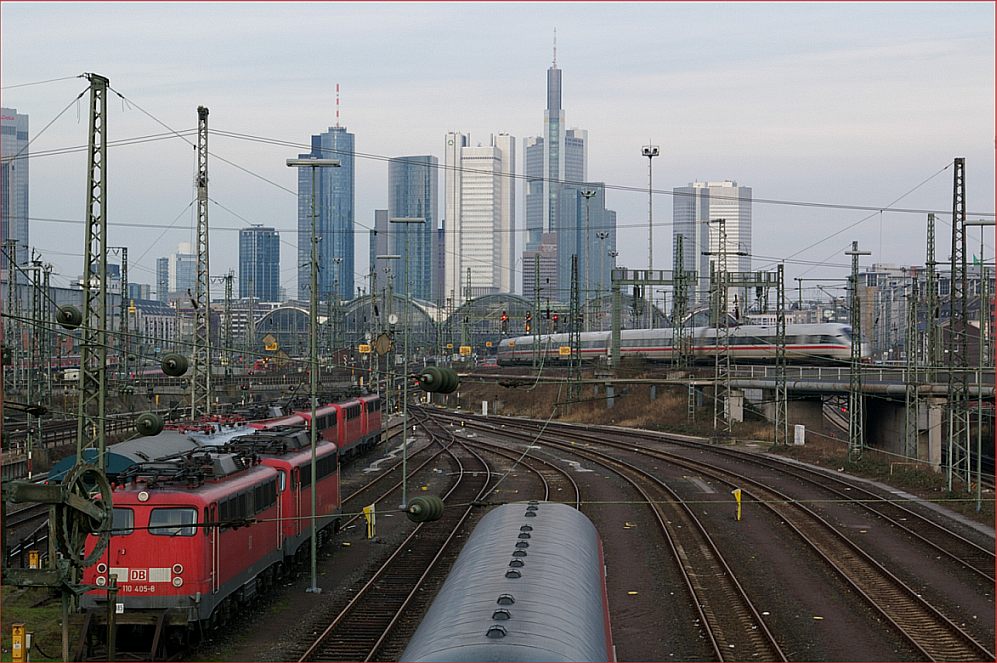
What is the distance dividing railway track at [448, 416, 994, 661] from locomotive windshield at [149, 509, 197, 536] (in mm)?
13680

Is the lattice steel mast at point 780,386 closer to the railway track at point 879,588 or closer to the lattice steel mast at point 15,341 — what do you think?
the railway track at point 879,588

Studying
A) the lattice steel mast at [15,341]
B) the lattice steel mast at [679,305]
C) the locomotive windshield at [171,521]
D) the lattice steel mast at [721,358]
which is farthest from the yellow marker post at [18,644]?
the lattice steel mast at [679,305]

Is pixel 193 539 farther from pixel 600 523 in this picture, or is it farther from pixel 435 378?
pixel 600 523

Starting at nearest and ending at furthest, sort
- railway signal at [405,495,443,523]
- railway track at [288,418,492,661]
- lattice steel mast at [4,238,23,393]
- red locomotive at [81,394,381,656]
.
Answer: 1. red locomotive at [81,394,381,656]
2. railway signal at [405,495,443,523]
3. railway track at [288,418,492,661]
4. lattice steel mast at [4,238,23,393]

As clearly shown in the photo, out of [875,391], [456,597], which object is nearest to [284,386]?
[875,391]

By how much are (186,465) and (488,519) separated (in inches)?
249

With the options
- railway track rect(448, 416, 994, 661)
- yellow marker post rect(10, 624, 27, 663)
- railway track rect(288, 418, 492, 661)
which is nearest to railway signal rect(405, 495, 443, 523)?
railway track rect(288, 418, 492, 661)

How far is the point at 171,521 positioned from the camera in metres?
19.4

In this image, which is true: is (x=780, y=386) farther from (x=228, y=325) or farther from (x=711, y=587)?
(x=711, y=587)

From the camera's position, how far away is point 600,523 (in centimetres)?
3544

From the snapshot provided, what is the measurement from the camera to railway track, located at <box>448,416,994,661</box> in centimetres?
2075

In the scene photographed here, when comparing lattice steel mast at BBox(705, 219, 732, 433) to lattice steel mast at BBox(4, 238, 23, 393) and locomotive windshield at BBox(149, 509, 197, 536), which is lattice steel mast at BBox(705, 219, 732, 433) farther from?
locomotive windshield at BBox(149, 509, 197, 536)

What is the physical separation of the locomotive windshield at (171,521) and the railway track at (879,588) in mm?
13680

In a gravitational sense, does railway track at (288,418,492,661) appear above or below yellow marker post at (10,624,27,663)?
below
